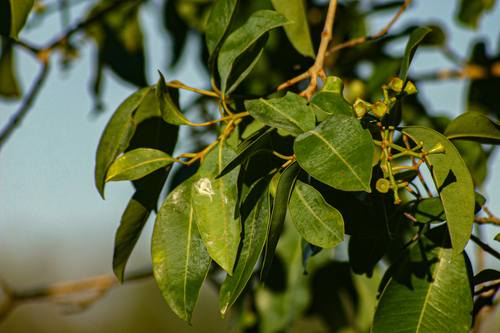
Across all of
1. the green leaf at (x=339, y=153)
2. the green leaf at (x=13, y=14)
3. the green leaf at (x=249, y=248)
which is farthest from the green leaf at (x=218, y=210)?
the green leaf at (x=13, y=14)

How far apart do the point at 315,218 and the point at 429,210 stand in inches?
8.5

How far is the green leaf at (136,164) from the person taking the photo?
0.57 m

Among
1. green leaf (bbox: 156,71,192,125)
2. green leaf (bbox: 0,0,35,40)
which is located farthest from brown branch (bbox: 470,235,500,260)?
green leaf (bbox: 0,0,35,40)

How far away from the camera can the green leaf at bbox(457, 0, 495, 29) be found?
1.38 metres

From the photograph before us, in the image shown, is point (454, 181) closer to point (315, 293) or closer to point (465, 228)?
point (465, 228)

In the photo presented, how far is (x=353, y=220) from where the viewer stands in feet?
1.74

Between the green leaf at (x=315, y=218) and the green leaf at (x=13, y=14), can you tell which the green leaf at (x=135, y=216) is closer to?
the green leaf at (x=315, y=218)

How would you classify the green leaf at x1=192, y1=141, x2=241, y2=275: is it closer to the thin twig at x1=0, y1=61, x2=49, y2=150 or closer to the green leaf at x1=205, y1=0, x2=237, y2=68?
the green leaf at x1=205, y1=0, x2=237, y2=68

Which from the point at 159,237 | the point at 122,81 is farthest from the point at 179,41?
the point at 159,237

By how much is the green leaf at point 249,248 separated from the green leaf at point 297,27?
0.38 metres

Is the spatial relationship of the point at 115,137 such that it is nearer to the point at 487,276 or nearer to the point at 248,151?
the point at 248,151

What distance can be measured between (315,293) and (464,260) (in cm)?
90

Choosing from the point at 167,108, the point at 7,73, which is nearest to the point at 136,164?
the point at 167,108

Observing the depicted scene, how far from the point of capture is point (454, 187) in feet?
1.55
